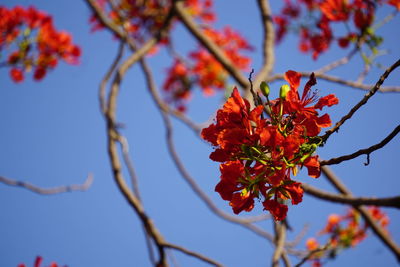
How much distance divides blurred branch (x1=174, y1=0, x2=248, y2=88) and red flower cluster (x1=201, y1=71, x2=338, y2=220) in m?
1.46

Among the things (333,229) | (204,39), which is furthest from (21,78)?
(333,229)

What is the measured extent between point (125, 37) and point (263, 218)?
6.13ft

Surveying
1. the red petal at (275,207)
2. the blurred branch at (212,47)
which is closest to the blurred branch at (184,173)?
the blurred branch at (212,47)

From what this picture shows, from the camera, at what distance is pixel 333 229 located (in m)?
4.28

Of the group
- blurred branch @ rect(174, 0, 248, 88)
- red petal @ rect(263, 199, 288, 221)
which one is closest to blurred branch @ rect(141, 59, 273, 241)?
blurred branch @ rect(174, 0, 248, 88)

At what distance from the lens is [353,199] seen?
5.18 ft

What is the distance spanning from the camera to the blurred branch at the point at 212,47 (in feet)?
8.25

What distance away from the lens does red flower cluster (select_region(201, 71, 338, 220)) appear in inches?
35.5

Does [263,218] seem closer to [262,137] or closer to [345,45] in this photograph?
[345,45]

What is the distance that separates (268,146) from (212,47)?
80.5 inches

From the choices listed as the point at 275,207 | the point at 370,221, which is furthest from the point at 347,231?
the point at 275,207

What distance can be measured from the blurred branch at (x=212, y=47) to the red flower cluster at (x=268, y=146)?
1456 millimetres

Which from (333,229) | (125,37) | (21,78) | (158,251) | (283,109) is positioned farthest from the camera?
(333,229)

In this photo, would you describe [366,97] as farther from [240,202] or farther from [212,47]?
[212,47]
